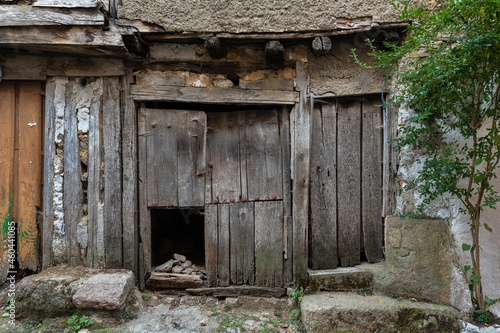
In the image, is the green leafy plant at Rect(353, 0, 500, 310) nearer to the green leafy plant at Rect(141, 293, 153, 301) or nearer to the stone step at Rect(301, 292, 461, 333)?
the stone step at Rect(301, 292, 461, 333)

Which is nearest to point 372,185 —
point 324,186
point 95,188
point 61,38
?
point 324,186

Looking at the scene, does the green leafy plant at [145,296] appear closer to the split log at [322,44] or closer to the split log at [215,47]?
the split log at [215,47]

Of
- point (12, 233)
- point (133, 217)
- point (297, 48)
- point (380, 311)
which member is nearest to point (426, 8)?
point (297, 48)

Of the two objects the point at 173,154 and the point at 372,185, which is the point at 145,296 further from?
the point at 372,185

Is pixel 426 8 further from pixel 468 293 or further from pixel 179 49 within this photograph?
pixel 468 293

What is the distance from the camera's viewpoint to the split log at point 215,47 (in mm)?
2734

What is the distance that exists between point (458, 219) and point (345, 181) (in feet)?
3.48

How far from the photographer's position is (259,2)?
2.77m

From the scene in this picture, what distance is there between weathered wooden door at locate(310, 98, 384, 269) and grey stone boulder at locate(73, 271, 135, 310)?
1.88 meters

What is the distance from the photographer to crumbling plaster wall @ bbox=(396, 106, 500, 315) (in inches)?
105

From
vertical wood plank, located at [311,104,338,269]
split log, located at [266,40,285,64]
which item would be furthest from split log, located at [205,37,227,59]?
vertical wood plank, located at [311,104,338,269]

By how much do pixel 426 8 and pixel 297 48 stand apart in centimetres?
125

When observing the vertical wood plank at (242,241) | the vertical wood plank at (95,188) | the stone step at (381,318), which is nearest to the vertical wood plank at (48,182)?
the vertical wood plank at (95,188)

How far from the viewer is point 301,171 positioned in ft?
9.98
